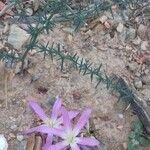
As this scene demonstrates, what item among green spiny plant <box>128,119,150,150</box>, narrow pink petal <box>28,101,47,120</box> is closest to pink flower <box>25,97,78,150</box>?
narrow pink petal <box>28,101,47,120</box>

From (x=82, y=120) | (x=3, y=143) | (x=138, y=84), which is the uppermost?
(x=138, y=84)

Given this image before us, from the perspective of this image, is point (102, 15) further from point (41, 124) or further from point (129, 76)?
point (41, 124)

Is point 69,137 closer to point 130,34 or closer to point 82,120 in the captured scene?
point 82,120

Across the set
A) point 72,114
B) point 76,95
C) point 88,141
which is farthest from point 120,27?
point 88,141

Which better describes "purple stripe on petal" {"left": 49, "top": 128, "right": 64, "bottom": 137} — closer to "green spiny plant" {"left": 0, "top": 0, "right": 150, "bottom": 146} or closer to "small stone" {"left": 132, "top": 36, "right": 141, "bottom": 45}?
"green spiny plant" {"left": 0, "top": 0, "right": 150, "bottom": 146}

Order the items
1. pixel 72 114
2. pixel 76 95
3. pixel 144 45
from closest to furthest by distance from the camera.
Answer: pixel 72 114, pixel 76 95, pixel 144 45

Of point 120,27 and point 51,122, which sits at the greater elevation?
point 120,27
